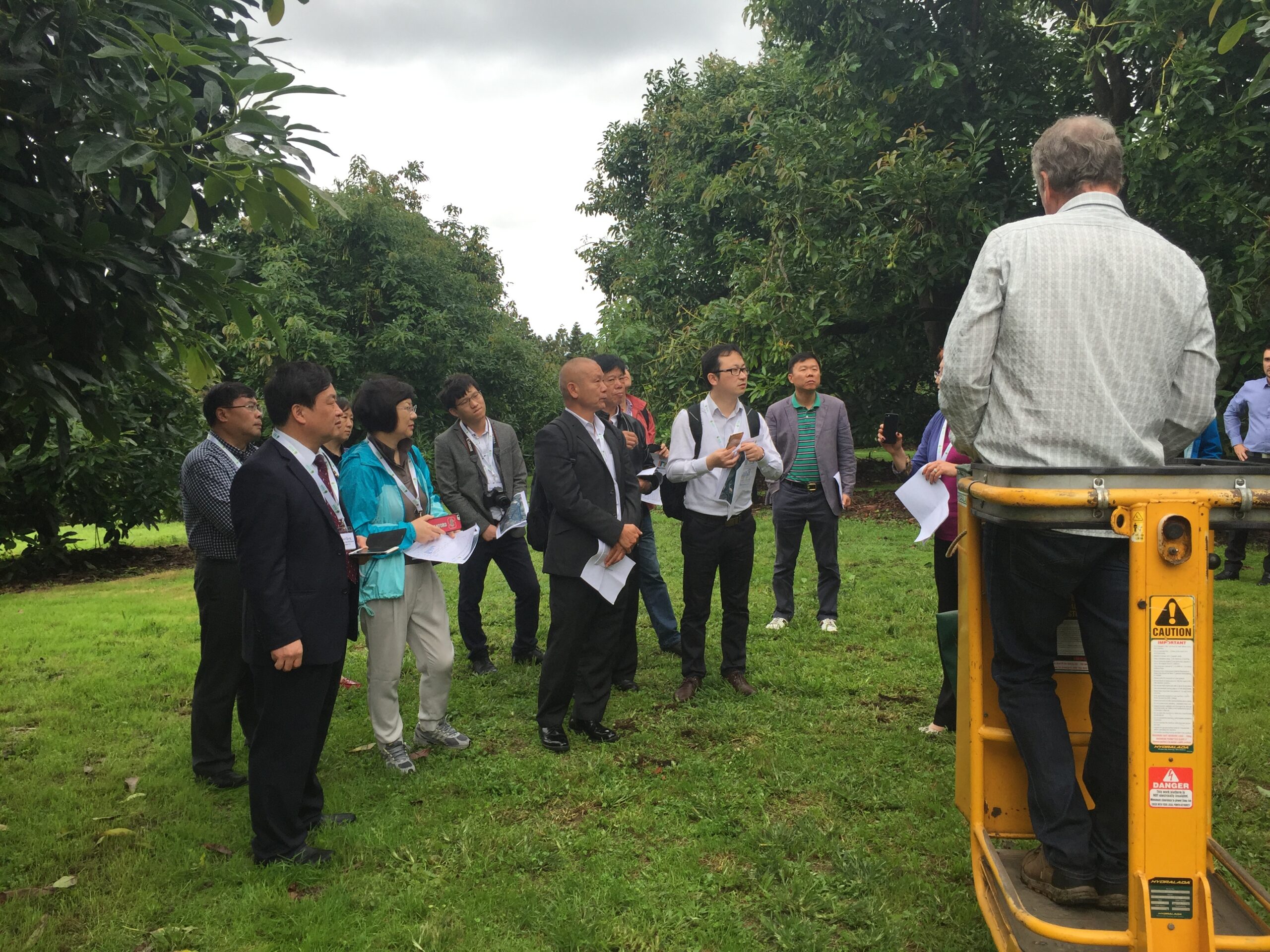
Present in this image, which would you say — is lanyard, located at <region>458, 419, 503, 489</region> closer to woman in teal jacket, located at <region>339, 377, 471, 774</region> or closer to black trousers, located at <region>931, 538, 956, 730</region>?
woman in teal jacket, located at <region>339, 377, 471, 774</region>

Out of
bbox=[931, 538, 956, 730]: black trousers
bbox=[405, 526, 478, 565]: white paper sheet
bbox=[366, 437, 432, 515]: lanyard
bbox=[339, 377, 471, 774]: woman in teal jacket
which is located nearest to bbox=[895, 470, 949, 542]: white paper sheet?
bbox=[931, 538, 956, 730]: black trousers

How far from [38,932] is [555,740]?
2510 mm

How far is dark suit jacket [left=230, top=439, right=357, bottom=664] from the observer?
3.86 metres

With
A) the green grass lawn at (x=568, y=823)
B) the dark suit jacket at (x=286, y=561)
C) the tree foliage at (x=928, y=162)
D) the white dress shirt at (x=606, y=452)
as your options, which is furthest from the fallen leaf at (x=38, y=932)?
the tree foliage at (x=928, y=162)

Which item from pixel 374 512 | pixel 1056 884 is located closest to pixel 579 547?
pixel 374 512

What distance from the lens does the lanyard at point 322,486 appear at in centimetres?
410

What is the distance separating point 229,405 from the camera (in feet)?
16.5

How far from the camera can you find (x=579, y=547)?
5.25 metres

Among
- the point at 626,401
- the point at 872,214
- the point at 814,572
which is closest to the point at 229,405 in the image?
the point at 626,401

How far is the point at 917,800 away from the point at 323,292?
74.7 ft

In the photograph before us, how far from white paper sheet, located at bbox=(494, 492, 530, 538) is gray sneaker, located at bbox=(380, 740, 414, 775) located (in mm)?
2041

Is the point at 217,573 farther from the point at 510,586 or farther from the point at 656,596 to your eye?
the point at 656,596

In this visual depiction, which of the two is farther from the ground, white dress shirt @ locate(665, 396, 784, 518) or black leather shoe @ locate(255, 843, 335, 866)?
white dress shirt @ locate(665, 396, 784, 518)

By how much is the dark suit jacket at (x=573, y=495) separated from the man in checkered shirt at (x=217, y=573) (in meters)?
1.54
